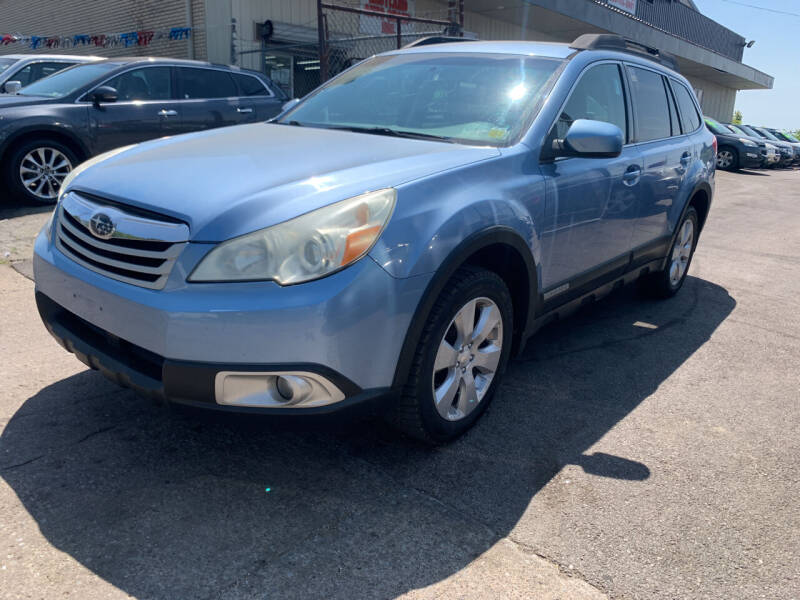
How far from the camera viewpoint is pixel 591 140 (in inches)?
121

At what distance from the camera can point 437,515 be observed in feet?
8.02

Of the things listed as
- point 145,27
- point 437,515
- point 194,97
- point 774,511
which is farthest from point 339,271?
point 145,27

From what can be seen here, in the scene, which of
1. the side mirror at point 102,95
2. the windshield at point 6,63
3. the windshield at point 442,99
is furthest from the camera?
the windshield at point 6,63

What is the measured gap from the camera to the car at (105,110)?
265 inches

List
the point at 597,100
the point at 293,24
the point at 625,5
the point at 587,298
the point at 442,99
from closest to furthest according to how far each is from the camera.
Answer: the point at 442,99 < the point at 597,100 < the point at 587,298 < the point at 293,24 < the point at 625,5

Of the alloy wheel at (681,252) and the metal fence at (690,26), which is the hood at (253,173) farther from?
the metal fence at (690,26)

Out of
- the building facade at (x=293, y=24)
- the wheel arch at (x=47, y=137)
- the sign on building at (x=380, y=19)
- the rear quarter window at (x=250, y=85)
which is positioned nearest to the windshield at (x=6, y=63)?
the wheel arch at (x=47, y=137)

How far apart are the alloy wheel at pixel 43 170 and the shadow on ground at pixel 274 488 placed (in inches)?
173

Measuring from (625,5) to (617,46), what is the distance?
19.4 meters

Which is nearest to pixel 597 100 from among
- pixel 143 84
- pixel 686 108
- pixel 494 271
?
pixel 494 271

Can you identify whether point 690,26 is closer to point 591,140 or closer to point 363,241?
point 591,140

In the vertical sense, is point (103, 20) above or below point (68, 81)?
above

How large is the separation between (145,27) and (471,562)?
48.4ft

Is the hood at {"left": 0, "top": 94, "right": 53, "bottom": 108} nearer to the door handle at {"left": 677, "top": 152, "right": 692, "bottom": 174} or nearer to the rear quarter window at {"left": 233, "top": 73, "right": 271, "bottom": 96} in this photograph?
the rear quarter window at {"left": 233, "top": 73, "right": 271, "bottom": 96}
